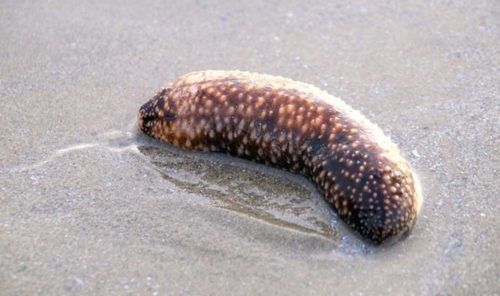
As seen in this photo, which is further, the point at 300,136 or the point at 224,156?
the point at 224,156

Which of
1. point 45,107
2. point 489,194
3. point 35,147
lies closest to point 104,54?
point 45,107

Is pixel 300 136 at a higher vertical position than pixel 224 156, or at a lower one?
higher

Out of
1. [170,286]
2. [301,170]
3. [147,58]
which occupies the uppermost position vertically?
[147,58]

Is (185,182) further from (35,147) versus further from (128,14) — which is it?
(128,14)
